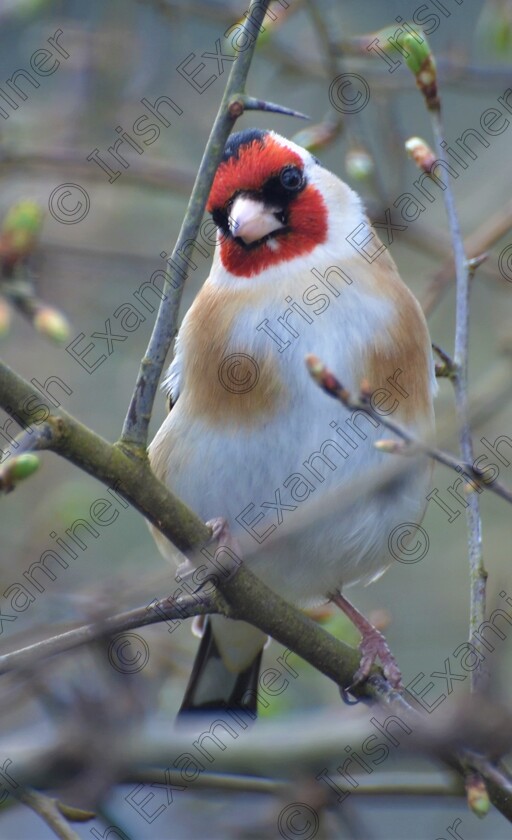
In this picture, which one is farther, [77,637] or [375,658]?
[375,658]

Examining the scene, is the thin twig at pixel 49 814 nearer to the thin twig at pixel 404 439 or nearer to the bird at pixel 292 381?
the bird at pixel 292 381

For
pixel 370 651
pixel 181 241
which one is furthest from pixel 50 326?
pixel 370 651

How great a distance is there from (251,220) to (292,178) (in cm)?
30

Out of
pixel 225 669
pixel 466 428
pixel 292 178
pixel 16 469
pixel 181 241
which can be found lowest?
pixel 225 669

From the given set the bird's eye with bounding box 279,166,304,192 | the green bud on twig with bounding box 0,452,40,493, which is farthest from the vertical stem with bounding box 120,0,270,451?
the bird's eye with bounding box 279,166,304,192

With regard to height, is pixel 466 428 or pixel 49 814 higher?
pixel 466 428

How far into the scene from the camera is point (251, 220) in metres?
3.61

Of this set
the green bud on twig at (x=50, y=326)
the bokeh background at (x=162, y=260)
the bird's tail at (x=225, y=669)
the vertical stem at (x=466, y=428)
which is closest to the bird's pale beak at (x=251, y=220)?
the bokeh background at (x=162, y=260)

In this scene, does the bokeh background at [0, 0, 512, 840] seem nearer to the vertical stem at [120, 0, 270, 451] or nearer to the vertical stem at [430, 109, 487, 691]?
the vertical stem at [430, 109, 487, 691]

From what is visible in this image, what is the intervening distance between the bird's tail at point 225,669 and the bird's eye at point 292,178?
165 centimetres

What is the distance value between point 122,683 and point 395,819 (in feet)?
15.9

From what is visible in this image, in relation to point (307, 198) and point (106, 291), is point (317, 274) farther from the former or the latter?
point (106, 291)

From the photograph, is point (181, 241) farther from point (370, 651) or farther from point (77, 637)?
point (370, 651)

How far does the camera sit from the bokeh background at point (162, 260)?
171 inches
